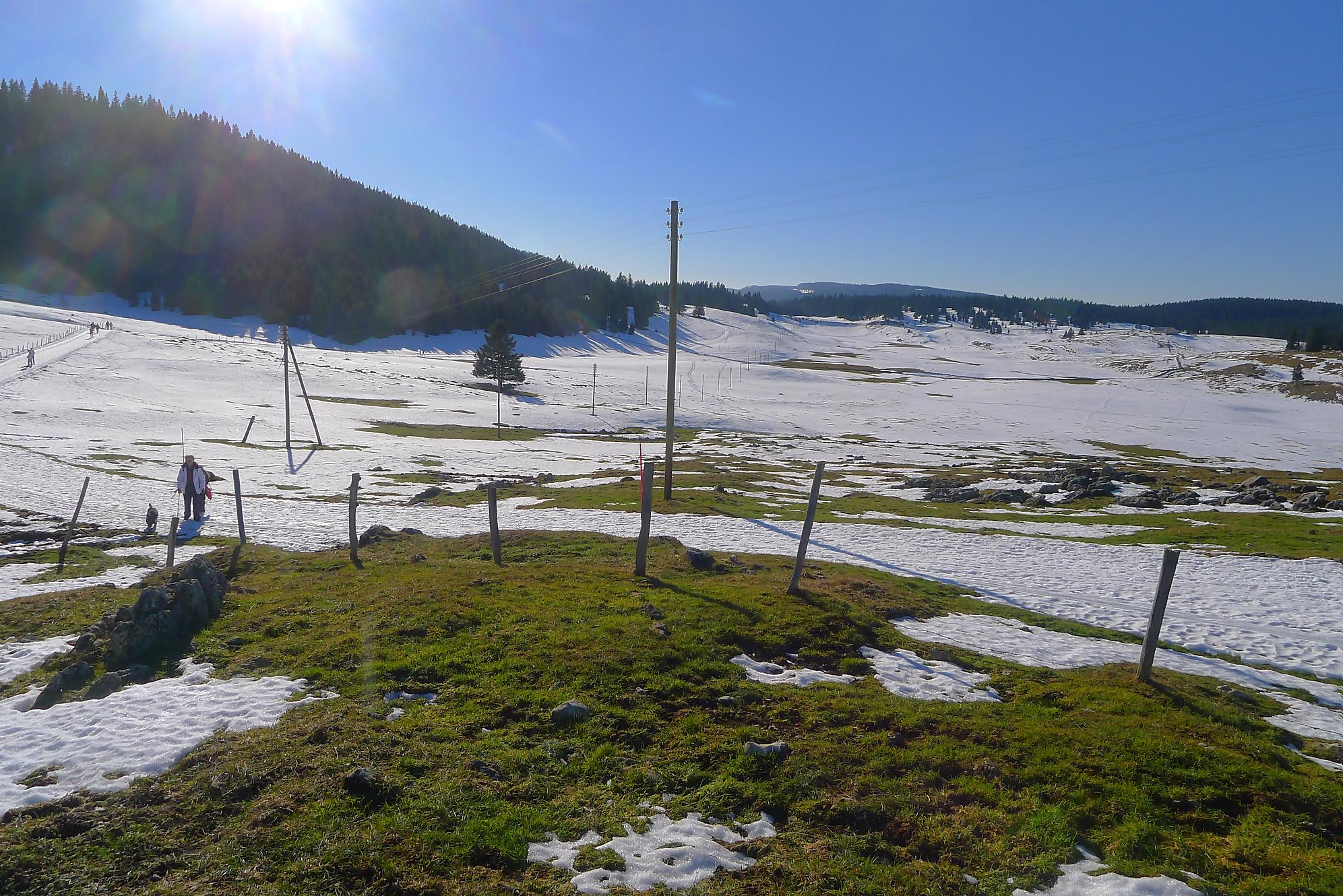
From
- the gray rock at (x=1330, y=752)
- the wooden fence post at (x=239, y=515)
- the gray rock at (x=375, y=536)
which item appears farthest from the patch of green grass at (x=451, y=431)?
the gray rock at (x=1330, y=752)

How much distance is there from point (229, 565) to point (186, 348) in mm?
96565

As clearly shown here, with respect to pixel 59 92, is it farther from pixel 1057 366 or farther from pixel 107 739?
pixel 1057 366

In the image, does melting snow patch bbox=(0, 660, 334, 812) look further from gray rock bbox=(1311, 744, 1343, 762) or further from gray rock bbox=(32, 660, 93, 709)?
gray rock bbox=(1311, 744, 1343, 762)

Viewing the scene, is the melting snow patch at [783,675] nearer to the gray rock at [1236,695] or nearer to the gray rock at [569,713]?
the gray rock at [569,713]

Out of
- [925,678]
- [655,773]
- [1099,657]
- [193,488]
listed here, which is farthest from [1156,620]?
[193,488]

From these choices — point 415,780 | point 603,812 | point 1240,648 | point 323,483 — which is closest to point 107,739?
point 415,780

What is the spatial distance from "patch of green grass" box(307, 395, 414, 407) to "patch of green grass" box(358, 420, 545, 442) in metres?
11.9

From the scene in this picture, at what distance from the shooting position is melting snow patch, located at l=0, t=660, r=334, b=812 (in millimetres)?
7547

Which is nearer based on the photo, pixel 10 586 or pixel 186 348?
pixel 10 586

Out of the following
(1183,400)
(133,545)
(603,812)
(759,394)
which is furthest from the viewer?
(759,394)

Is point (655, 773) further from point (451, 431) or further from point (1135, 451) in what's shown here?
point (1135, 451)

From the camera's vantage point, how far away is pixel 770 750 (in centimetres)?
831

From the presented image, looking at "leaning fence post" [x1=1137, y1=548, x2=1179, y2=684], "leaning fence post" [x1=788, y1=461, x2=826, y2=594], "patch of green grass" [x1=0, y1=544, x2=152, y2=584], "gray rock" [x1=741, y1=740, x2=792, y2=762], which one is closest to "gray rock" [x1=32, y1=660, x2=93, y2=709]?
"patch of green grass" [x1=0, y1=544, x2=152, y2=584]

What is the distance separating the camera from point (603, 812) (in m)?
7.19
